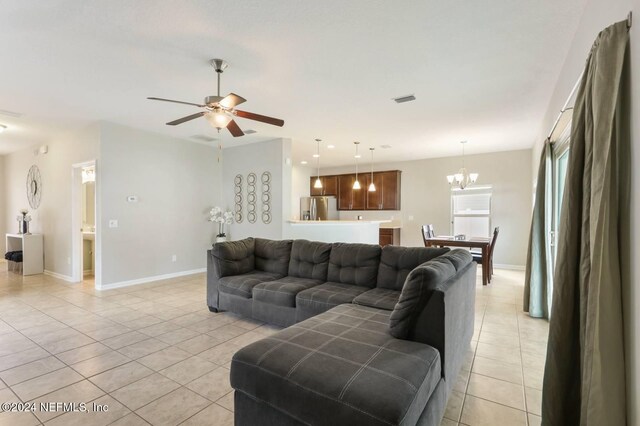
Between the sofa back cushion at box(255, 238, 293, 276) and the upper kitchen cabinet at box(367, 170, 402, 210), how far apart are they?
4.88 m

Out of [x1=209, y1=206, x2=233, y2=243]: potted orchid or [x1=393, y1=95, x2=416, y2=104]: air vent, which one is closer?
[x1=393, y1=95, x2=416, y2=104]: air vent

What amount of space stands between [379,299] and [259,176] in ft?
13.6

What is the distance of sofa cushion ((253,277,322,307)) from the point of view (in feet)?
10.5

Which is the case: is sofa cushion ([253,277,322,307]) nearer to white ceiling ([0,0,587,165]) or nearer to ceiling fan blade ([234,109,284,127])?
ceiling fan blade ([234,109,284,127])

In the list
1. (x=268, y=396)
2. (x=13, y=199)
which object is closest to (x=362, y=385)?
(x=268, y=396)

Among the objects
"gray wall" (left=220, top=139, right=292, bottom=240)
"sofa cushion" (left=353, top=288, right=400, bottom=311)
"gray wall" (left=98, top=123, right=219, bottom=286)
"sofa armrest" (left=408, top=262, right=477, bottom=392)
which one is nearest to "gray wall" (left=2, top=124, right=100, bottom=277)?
"gray wall" (left=98, top=123, right=219, bottom=286)

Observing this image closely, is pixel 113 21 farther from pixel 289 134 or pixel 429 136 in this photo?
pixel 429 136

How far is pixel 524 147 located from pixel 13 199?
1166 cm

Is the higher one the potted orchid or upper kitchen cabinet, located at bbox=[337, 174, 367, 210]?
upper kitchen cabinet, located at bbox=[337, 174, 367, 210]

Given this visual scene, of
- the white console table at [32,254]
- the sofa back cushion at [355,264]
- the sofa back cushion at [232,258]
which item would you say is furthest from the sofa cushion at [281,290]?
the white console table at [32,254]

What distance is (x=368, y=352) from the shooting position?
5.62 ft

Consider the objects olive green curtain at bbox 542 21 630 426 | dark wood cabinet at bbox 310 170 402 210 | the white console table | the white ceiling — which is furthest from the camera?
dark wood cabinet at bbox 310 170 402 210

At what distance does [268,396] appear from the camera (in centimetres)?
155

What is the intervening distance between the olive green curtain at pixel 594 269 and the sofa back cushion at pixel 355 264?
1823 mm
